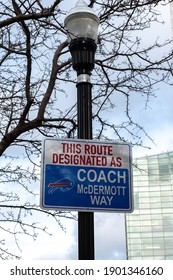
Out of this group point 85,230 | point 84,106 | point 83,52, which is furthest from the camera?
point 83,52

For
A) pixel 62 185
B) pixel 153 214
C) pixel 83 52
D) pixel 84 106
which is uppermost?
pixel 153 214

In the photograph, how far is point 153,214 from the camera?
75625 millimetres

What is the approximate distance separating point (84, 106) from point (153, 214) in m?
72.2

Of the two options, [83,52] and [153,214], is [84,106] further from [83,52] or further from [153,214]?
[153,214]

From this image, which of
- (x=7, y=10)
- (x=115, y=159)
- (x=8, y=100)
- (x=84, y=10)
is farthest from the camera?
(x=8, y=100)

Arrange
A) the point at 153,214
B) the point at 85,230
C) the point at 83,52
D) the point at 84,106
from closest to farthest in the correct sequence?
the point at 85,230
the point at 84,106
the point at 83,52
the point at 153,214

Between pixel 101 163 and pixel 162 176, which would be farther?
pixel 162 176

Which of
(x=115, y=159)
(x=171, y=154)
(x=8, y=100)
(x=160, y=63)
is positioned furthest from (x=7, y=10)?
(x=171, y=154)

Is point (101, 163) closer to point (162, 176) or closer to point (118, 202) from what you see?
point (118, 202)

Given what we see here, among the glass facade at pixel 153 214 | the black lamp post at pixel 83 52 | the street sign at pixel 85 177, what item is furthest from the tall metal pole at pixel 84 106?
the glass facade at pixel 153 214

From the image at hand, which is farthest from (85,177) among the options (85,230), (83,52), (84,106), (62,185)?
(83,52)

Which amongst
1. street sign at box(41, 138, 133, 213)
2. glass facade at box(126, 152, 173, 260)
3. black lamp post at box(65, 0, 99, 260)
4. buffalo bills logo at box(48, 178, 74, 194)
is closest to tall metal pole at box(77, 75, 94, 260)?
black lamp post at box(65, 0, 99, 260)
